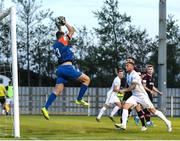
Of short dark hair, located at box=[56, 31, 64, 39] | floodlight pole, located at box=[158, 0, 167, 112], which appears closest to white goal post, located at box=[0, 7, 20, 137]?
short dark hair, located at box=[56, 31, 64, 39]

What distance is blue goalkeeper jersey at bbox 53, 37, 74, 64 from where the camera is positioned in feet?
51.0

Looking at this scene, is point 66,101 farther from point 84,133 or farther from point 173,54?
point 84,133

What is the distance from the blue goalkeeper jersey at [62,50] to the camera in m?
15.6

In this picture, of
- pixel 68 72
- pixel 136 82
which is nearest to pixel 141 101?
pixel 136 82

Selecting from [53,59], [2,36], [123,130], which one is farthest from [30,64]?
[123,130]

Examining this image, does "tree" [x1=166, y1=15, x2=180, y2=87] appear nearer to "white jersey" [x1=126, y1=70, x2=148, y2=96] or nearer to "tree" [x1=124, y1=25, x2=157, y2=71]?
"tree" [x1=124, y1=25, x2=157, y2=71]

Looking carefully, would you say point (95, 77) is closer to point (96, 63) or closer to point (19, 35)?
point (96, 63)

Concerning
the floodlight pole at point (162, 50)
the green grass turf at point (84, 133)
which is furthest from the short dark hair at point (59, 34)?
the floodlight pole at point (162, 50)

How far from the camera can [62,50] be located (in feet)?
51.2

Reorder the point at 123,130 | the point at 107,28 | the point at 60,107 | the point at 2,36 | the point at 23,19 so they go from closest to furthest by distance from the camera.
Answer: the point at 123,130 < the point at 2,36 < the point at 60,107 < the point at 23,19 < the point at 107,28

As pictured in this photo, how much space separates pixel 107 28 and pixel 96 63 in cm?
320

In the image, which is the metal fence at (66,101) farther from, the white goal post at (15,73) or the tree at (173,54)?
the white goal post at (15,73)

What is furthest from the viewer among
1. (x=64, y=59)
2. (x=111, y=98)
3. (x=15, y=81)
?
(x=111, y=98)

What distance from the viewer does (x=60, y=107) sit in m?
42.5
